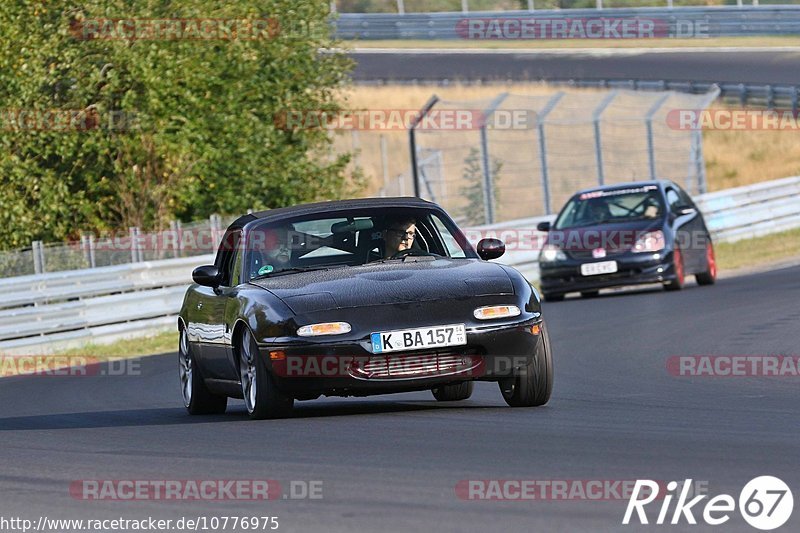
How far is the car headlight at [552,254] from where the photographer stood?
22.0 meters

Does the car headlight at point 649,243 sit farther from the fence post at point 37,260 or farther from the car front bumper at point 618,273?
the fence post at point 37,260

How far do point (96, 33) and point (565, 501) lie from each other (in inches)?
788

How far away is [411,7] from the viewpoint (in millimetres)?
61438

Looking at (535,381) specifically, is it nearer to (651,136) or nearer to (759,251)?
(759,251)

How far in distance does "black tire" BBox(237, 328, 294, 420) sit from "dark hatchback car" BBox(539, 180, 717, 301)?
38.9 ft

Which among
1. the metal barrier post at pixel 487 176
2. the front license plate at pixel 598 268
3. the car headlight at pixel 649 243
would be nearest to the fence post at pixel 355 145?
the metal barrier post at pixel 487 176

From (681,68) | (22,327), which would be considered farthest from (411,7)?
(22,327)

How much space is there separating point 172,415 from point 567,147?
111 ft

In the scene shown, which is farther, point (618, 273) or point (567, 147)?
point (567, 147)

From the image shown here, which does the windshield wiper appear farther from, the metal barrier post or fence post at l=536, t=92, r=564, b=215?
fence post at l=536, t=92, r=564, b=215

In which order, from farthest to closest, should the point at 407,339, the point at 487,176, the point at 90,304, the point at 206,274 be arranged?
the point at 487,176
the point at 90,304
the point at 206,274
the point at 407,339

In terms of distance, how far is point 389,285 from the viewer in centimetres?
945

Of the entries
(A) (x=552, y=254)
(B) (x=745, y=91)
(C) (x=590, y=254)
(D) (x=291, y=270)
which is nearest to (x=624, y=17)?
(B) (x=745, y=91)

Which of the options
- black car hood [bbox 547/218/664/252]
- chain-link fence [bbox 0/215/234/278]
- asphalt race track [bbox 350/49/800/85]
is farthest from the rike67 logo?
asphalt race track [bbox 350/49/800/85]
